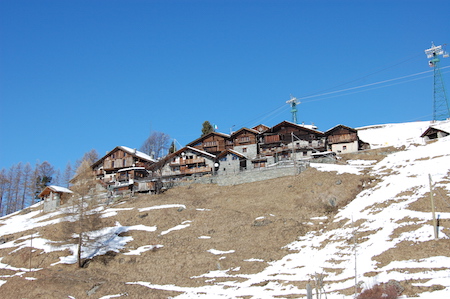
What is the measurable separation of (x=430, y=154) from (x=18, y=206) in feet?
305

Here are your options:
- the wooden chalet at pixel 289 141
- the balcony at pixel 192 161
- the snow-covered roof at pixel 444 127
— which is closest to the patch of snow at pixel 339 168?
the wooden chalet at pixel 289 141

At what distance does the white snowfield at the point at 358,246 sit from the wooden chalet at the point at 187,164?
21.8 meters

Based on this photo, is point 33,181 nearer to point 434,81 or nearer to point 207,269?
point 207,269

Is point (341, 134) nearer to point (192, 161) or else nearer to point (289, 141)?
point (289, 141)

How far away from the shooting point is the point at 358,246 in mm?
33250

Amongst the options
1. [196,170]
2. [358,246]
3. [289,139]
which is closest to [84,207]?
[358,246]

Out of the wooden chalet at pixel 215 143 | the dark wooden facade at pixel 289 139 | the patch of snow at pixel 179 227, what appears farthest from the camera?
the wooden chalet at pixel 215 143

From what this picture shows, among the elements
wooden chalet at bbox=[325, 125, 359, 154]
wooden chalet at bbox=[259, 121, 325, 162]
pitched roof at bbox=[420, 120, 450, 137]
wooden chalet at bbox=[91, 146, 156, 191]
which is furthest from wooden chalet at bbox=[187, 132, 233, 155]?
pitched roof at bbox=[420, 120, 450, 137]

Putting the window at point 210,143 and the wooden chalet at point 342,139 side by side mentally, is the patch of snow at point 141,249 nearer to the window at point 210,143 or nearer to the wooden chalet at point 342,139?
the window at point 210,143

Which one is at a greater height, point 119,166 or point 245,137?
point 245,137

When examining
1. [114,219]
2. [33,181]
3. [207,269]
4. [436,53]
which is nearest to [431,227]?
[207,269]

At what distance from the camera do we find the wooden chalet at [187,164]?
256 feet

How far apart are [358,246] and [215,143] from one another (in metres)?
56.5

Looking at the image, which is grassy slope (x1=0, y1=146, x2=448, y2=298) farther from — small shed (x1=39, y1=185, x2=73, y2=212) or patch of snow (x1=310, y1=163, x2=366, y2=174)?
small shed (x1=39, y1=185, x2=73, y2=212)
